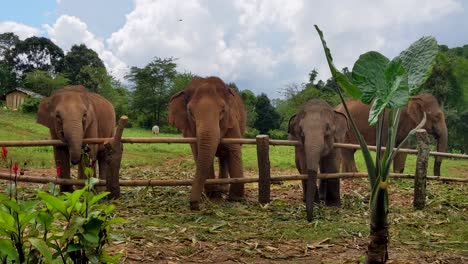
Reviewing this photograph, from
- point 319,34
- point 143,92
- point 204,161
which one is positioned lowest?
point 204,161

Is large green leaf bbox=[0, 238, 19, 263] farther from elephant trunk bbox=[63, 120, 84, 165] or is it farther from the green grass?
the green grass

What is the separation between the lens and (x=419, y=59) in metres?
4.04

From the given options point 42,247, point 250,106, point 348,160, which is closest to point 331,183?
point 348,160

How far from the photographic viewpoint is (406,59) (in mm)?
4094

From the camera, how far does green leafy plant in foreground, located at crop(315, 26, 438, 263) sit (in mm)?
3639

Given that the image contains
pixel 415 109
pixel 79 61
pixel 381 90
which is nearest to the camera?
pixel 381 90

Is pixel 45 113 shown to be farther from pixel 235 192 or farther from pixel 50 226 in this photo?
pixel 50 226

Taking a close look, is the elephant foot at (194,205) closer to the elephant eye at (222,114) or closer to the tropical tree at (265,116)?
the elephant eye at (222,114)

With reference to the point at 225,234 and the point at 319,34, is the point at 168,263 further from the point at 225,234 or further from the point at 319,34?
the point at 319,34

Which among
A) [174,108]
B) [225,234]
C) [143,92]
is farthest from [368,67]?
[143,92]

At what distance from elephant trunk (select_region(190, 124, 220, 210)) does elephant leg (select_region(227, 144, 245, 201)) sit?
3.25ft

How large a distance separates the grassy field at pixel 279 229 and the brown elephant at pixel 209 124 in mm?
430

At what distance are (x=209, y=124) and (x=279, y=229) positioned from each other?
2.21m

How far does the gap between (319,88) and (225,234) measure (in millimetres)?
48368
